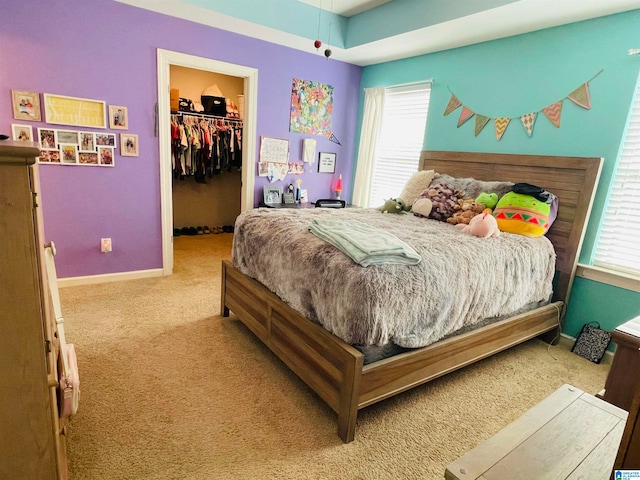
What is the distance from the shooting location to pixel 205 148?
4555 millimetres

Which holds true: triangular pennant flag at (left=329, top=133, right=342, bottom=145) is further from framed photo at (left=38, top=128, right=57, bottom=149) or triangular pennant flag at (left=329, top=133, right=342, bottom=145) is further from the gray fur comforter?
framed photo at (left=38, top=128, right=57, bottom=149)

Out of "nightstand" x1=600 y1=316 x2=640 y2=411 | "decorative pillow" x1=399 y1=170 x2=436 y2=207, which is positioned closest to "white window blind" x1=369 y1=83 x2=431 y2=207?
"decorative pillow" x1=399 y1=170 x2=436 y2=207

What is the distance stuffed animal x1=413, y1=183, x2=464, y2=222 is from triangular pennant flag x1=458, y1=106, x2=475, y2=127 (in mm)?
729

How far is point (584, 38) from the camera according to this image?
2.55 m

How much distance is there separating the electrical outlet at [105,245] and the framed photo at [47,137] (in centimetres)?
84

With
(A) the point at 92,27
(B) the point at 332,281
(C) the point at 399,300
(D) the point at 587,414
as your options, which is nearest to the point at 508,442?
(D) the point at 587,414

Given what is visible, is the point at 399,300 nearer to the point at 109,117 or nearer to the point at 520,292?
the point at 520,292

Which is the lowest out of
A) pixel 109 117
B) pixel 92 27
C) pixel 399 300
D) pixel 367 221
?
pixel 399 300

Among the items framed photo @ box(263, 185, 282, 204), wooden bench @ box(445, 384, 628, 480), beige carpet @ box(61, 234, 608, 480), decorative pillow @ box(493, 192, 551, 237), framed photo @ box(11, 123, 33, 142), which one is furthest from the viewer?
framed photo @ box(263, 185, 282, 204)

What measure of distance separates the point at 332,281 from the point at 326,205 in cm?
247

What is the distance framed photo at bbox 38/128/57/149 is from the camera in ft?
9.05

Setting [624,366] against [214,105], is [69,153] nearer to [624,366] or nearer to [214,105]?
[214,105]

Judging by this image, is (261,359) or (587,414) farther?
(261,359)

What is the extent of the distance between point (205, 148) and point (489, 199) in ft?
11.2
